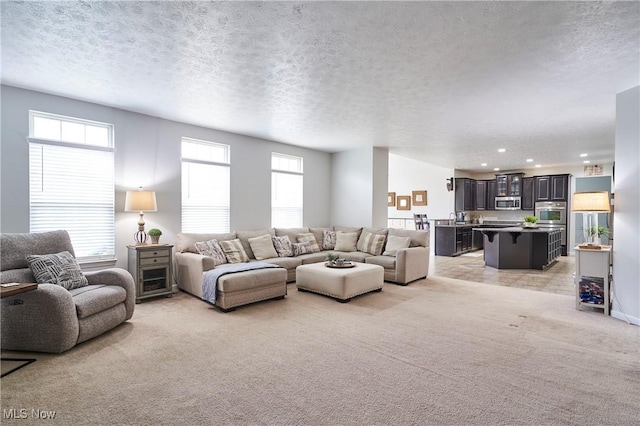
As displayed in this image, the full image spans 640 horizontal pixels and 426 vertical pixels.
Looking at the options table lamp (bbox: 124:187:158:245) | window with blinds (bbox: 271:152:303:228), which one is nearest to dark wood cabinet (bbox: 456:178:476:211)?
window with blinds (bbox: 271:152:303:228)

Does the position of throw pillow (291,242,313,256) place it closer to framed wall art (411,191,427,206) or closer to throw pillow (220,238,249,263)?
throw pillow (220,238,249,263)

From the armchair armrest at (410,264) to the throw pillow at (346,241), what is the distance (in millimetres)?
1165

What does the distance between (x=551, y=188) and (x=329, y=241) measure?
7.36 meters

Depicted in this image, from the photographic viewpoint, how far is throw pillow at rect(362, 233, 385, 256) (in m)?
6.16

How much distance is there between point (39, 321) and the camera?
2789mm

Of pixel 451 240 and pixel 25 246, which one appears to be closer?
pixel 25 246

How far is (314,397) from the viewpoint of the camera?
7.23 ft

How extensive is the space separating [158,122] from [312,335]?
394cm

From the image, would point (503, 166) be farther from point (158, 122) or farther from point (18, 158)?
point (18, 158)

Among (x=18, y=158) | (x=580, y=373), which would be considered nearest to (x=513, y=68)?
(x=580, y=373)

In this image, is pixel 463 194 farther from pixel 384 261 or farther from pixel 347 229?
pixel 384 261

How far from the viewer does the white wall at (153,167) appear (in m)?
3.80

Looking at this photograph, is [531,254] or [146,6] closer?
[146,6]

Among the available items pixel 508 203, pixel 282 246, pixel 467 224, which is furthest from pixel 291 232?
pixel 508 203
